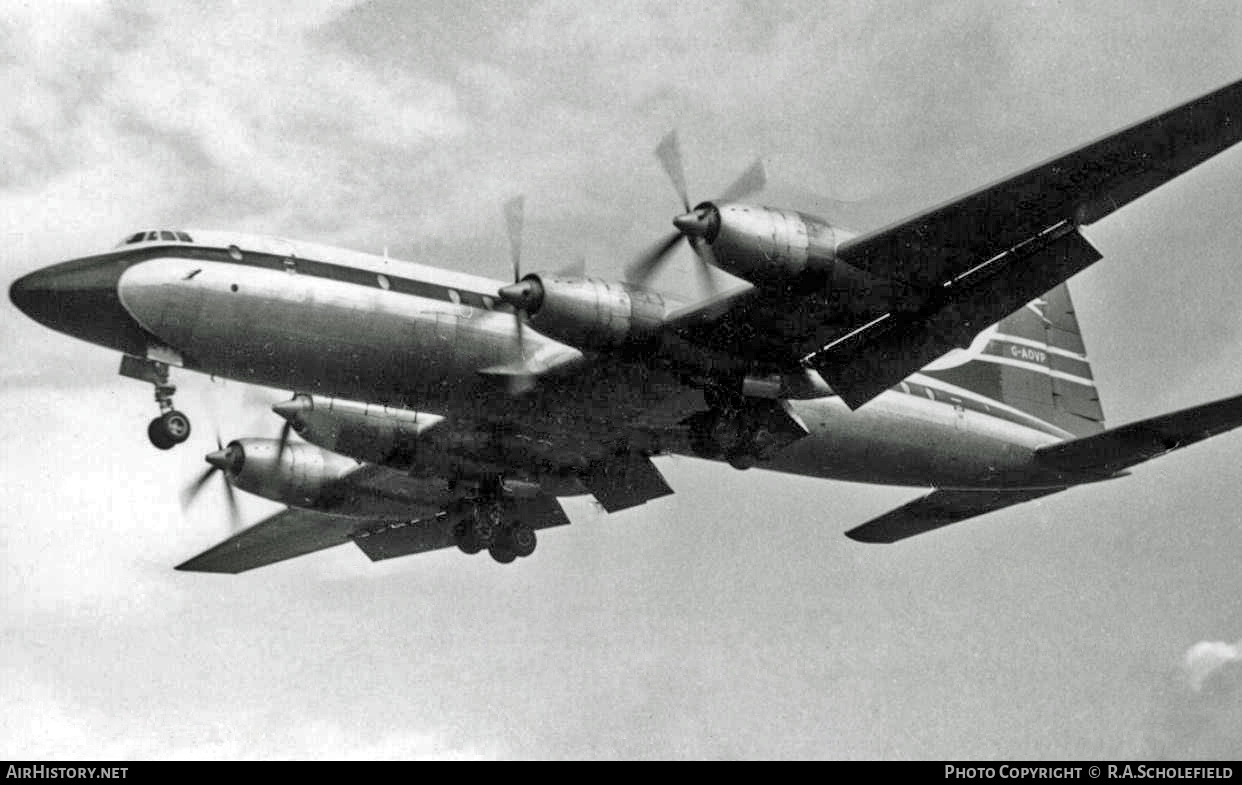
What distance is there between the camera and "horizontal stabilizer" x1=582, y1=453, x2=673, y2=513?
2569cm

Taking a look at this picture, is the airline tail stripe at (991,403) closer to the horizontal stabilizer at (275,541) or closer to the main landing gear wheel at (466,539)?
the main landing gear wheel at (466,539)

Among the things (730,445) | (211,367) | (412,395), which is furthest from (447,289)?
(730,445)

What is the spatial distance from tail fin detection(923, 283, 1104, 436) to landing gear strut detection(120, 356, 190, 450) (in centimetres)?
1419

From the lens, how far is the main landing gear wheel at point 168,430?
2023 centimetres

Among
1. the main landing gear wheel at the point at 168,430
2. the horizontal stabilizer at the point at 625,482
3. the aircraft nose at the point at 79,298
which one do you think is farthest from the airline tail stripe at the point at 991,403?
the aircraft nose at the point at 79,298

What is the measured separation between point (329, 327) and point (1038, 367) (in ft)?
51.3

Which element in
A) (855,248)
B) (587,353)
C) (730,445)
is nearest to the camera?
(855,248)

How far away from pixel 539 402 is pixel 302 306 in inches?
172

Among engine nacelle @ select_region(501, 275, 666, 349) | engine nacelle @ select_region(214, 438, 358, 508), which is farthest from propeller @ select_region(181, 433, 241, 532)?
engine nacelle @ select_region(501, 275, 666, 349)

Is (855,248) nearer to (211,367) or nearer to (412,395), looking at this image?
(412,395)

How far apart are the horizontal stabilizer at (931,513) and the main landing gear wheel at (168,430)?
548 inches

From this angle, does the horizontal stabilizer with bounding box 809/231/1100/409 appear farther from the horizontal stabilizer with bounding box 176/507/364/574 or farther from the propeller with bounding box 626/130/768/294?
the horizontal stabilizer with bounding box 176/507/364/574

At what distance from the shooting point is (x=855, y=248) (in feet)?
65.5
